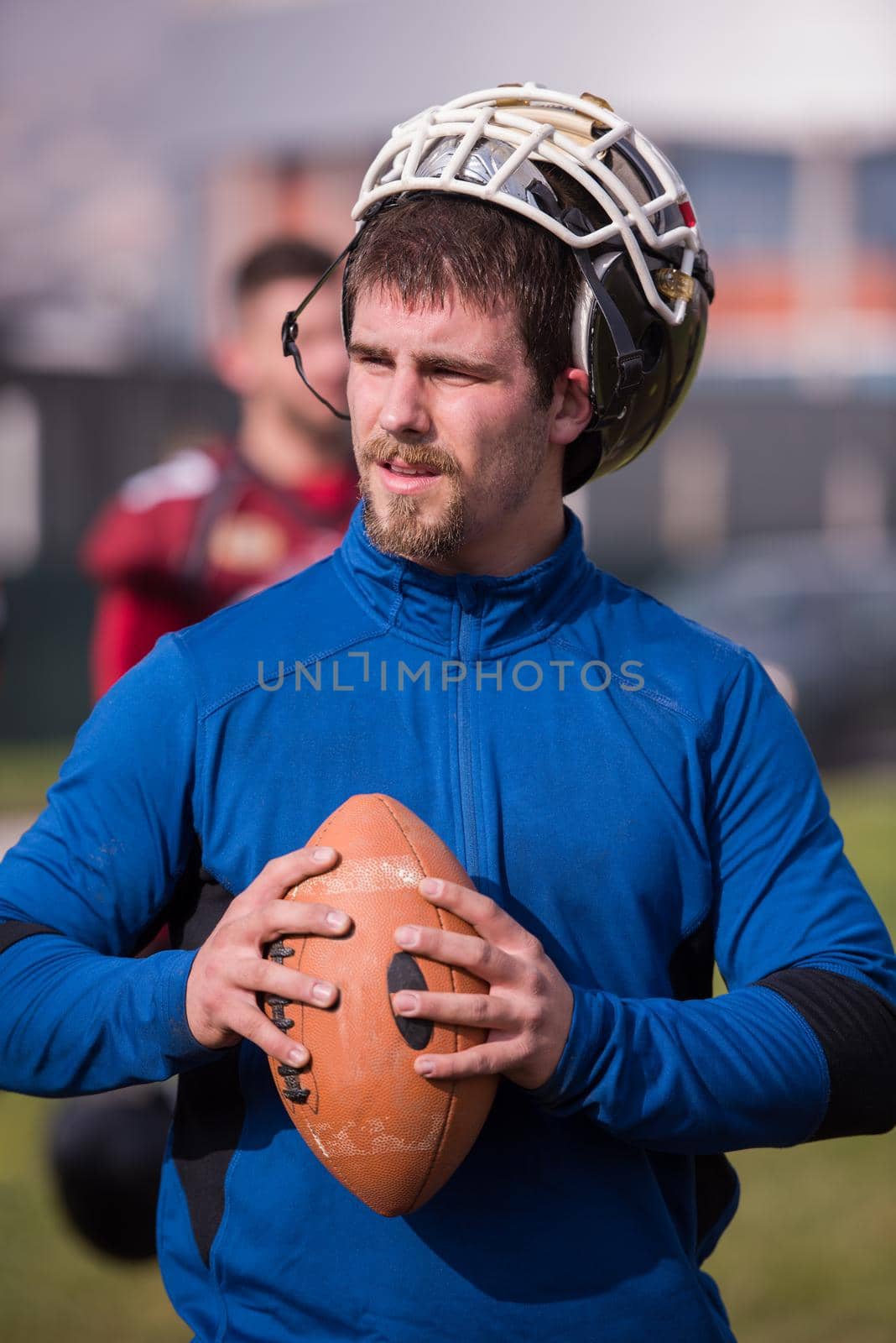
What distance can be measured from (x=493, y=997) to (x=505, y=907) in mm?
207

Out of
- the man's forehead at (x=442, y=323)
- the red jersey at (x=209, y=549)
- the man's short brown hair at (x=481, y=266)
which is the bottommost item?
the red jersey at (x=209, y=549)

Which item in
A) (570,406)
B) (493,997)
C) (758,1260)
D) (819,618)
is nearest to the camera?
(493,997)

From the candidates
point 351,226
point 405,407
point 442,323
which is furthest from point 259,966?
point 351,226

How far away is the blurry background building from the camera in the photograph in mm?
6613

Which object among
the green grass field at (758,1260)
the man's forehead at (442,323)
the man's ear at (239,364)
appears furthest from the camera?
the man's ear at (239,364)

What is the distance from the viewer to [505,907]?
5.39ft

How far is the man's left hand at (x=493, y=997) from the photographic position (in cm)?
143

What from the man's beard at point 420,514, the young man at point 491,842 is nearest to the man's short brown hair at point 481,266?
the young man at point 491,842

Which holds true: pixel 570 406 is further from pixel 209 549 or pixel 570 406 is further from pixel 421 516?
pixel 209 549

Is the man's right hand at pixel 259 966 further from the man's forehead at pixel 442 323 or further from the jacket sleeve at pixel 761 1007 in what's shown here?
the man's forehead at pixel 442 323

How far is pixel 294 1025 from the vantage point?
151 cm

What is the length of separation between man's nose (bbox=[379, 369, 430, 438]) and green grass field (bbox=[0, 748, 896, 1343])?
2.74m

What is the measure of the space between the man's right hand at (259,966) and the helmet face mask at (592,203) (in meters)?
0.71

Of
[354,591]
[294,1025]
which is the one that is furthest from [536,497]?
[294,1025]
